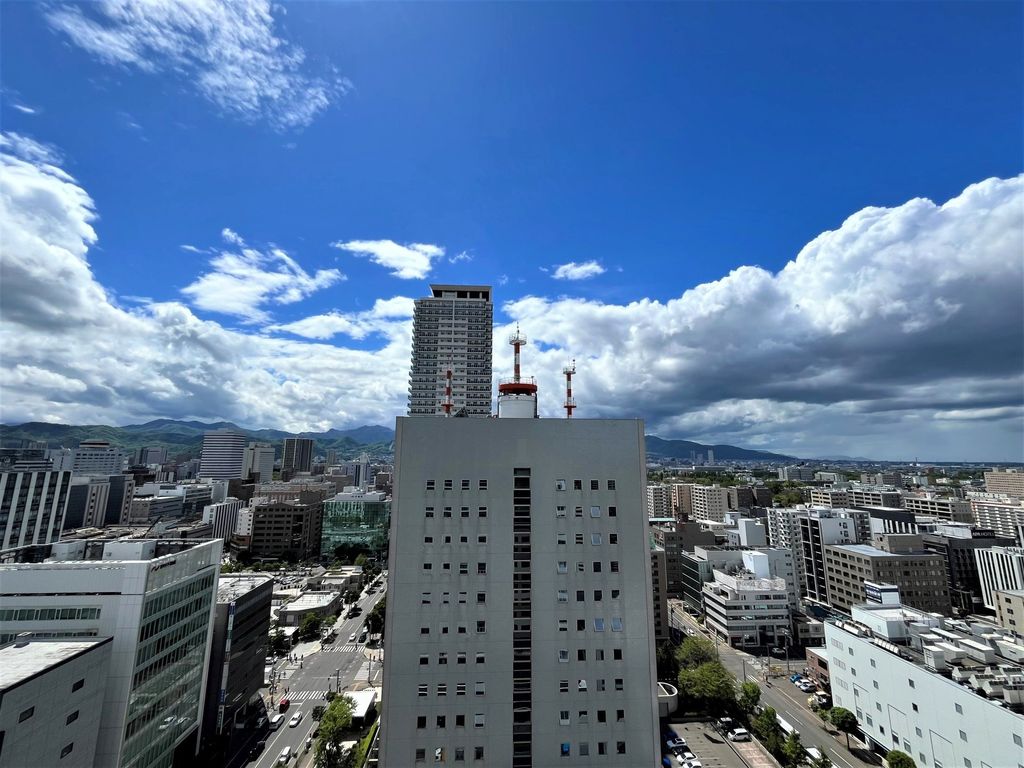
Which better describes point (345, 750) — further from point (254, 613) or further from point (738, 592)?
point (738, 592)

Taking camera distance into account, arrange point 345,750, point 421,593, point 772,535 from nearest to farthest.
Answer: point 421,593
point 345,750
point 772,535

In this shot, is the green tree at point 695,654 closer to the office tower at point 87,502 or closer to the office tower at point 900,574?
the office tower at point 900,574

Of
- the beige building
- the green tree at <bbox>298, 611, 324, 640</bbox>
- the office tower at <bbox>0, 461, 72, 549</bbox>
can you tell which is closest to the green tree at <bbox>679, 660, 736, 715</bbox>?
the beige building

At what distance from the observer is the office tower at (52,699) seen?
20312 millimetres

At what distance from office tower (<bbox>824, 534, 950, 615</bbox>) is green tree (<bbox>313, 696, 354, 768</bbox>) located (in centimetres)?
6901

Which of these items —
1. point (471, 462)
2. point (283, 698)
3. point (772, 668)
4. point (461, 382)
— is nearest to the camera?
point (471, 462)

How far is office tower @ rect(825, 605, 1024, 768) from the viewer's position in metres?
28.0

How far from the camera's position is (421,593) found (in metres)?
23.9

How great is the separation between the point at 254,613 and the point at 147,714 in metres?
16.2

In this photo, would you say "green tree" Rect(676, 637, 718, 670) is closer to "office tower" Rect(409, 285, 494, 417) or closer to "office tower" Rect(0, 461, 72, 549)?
"office tower" Rect(409, 285, 494, 417)

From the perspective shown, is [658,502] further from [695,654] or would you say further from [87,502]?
[87,502]

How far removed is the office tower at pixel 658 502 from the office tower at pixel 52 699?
14321 centimetres

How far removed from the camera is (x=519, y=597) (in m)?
24.3

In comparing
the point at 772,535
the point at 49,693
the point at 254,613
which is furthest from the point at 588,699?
the point at 772,535
